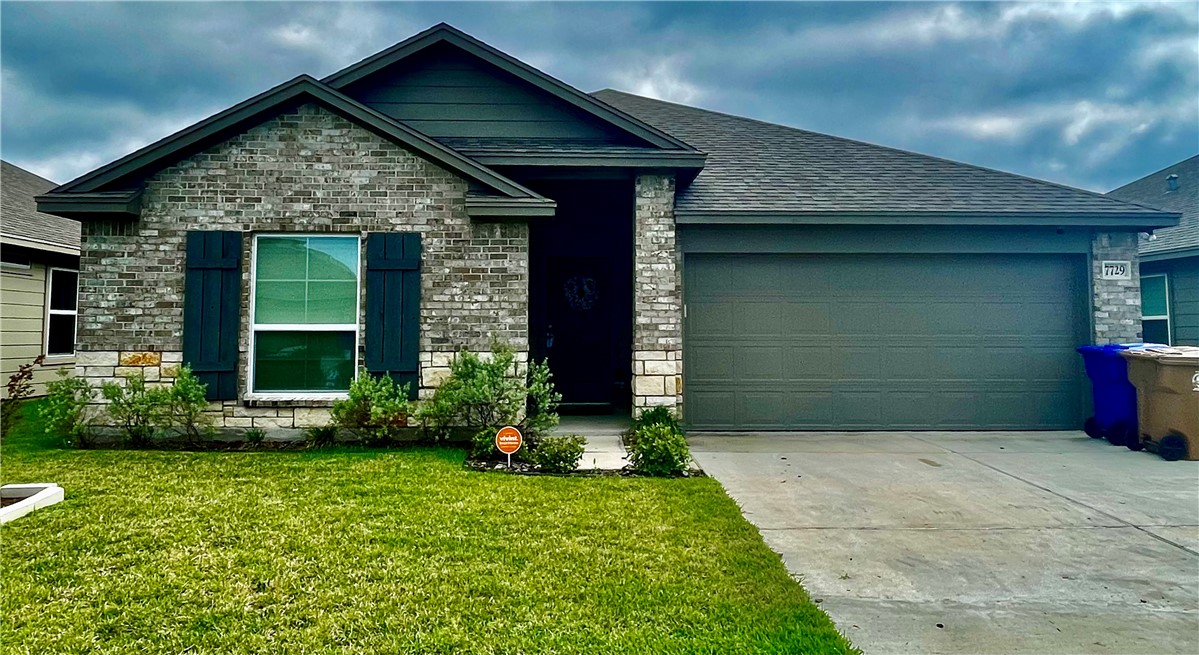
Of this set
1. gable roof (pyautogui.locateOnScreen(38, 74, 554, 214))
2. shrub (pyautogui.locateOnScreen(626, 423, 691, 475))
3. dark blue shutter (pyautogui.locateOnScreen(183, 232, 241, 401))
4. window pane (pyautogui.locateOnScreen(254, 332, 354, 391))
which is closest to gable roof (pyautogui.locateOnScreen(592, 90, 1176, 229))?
gable roof (pyautogui.locateOnScreen(38, 74, 554, 214))

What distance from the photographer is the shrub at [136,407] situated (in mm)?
5691

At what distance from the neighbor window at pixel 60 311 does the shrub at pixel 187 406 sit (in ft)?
18.1

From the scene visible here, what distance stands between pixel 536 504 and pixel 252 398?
12.4ft

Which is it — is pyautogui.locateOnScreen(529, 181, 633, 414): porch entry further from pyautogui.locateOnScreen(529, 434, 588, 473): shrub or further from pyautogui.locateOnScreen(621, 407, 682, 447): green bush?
pyautogui.locateOnScreen(529, 434, 588, 473): shrub

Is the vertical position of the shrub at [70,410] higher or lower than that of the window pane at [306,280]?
lower

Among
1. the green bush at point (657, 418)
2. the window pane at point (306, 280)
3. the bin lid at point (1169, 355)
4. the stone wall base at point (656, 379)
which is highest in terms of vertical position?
the window pane at point (306, 280)

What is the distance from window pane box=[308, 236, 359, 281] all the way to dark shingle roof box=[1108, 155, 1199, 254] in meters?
11.0

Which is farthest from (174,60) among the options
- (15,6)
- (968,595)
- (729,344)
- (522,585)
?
(968,595)

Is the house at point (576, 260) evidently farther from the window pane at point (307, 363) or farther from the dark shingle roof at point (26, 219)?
the dark shingle roof at point (26, 219)

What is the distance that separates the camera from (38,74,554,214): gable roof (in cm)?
587

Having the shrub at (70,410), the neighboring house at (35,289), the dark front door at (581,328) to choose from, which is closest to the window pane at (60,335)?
the neighboring house at (35,289)

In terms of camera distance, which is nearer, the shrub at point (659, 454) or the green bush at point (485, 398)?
the shrub at point (659, 454)

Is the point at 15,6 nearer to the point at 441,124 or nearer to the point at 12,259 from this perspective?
the point at 12,259

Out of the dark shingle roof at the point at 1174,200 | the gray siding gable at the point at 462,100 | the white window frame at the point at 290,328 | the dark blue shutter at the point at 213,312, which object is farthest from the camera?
the dark shingle roof at the point at 1174,200
